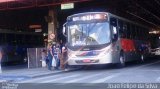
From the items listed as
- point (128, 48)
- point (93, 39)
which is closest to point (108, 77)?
point (93, 39)

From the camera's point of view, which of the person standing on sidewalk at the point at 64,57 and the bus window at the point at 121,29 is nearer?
the person standing on sidewalk at the point at 64,57

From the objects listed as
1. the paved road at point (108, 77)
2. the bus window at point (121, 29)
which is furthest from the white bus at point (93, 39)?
the paved road at point (108, 77)

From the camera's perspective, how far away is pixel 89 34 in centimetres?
2722

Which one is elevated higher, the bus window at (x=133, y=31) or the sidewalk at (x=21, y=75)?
the bus window at (x=133, y=31)

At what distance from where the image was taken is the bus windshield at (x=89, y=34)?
26984 mm

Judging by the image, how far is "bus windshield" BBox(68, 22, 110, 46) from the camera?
27.0 meters

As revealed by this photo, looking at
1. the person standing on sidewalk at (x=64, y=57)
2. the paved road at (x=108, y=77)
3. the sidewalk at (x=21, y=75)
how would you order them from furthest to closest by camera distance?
the person standing on sidewalk at (x=64, y=57)
the sidewalk at (x=21, y=75)
the paved road at (x=108, y=77)

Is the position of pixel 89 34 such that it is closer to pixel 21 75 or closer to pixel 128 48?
pixel 128 48

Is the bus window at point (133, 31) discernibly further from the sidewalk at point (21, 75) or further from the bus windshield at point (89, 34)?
the sidewalk at point (21, 75)

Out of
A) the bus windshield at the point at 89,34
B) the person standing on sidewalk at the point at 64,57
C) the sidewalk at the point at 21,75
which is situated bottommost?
the sidewalk at the point at 21,75

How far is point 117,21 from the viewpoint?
1139 inches

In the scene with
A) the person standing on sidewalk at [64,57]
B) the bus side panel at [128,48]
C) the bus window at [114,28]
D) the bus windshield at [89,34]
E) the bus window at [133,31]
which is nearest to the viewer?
the bus windshield at [89,34]

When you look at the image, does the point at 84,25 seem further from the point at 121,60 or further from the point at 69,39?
the point at 121,60

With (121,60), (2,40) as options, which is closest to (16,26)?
(2,40)
